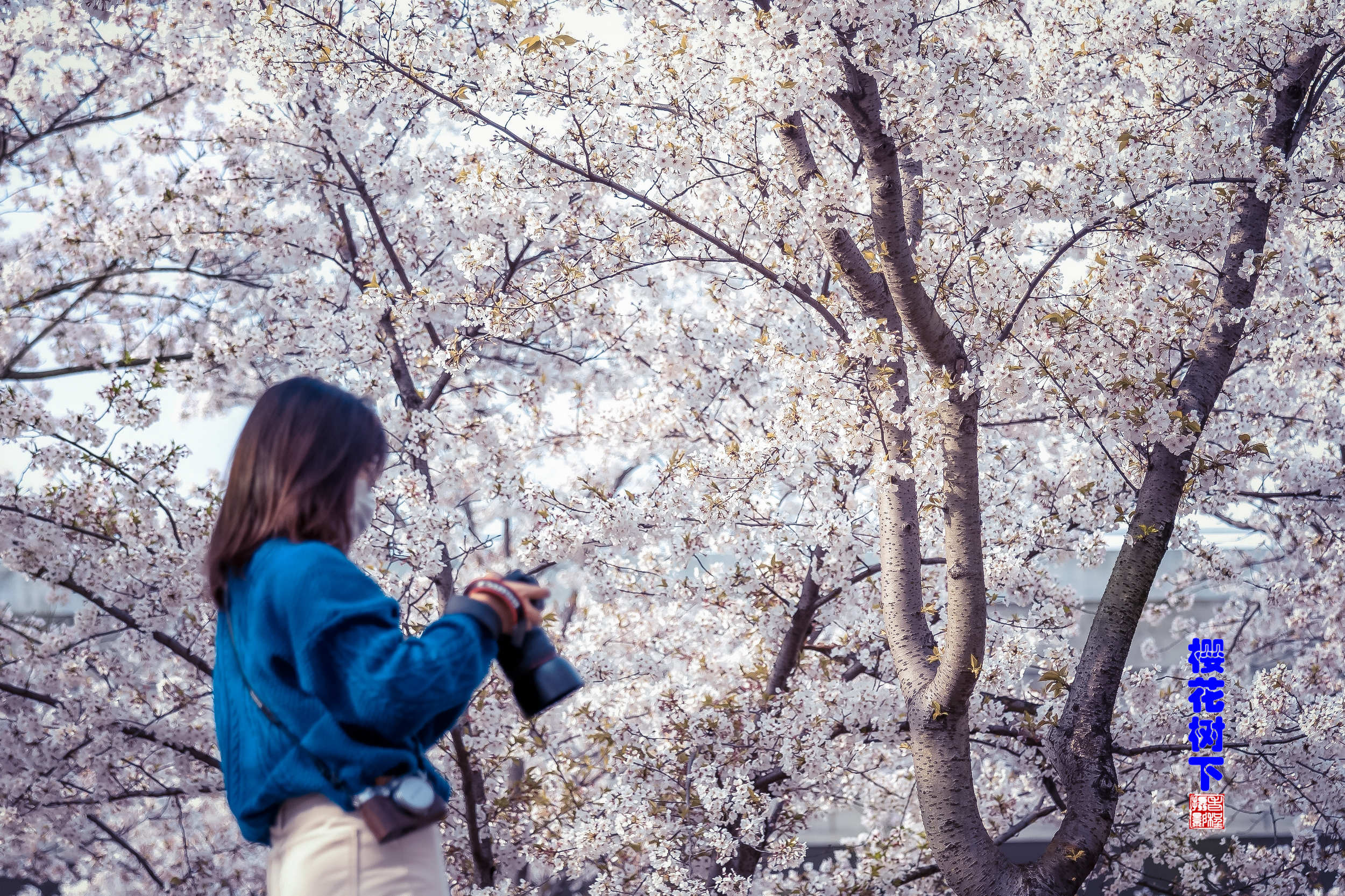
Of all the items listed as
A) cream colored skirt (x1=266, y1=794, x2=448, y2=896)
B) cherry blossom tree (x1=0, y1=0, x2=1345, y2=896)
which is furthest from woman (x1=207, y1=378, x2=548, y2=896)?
cherry blossom tree (x1=0, y1=0, x2=1345, y2=896)

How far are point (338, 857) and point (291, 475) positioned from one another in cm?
55

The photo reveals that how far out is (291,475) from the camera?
1.54m

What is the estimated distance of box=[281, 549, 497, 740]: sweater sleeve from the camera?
1.39m

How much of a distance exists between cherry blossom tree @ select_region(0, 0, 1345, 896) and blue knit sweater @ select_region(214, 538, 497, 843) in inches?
87.0

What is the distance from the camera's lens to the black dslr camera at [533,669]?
1.56 metres

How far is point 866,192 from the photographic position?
4262mm

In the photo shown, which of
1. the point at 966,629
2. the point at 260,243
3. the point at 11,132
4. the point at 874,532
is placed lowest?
the point at 966,629

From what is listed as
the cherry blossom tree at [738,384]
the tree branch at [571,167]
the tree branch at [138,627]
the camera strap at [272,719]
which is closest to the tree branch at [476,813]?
the cherry blossom tree at [738,384]

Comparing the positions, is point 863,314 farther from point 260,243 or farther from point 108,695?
point 108,695

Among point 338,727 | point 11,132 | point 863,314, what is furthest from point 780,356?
point 11,132

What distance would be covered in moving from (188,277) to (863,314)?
411cm

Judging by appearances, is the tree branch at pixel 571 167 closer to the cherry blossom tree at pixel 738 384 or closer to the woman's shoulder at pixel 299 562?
the cherry blossom tree at pixel 738 384

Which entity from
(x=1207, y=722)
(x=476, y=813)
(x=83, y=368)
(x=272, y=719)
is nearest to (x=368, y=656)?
(x=272, y=719)

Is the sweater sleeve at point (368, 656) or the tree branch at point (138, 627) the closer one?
the sweater sleeve at point (368, 656)
